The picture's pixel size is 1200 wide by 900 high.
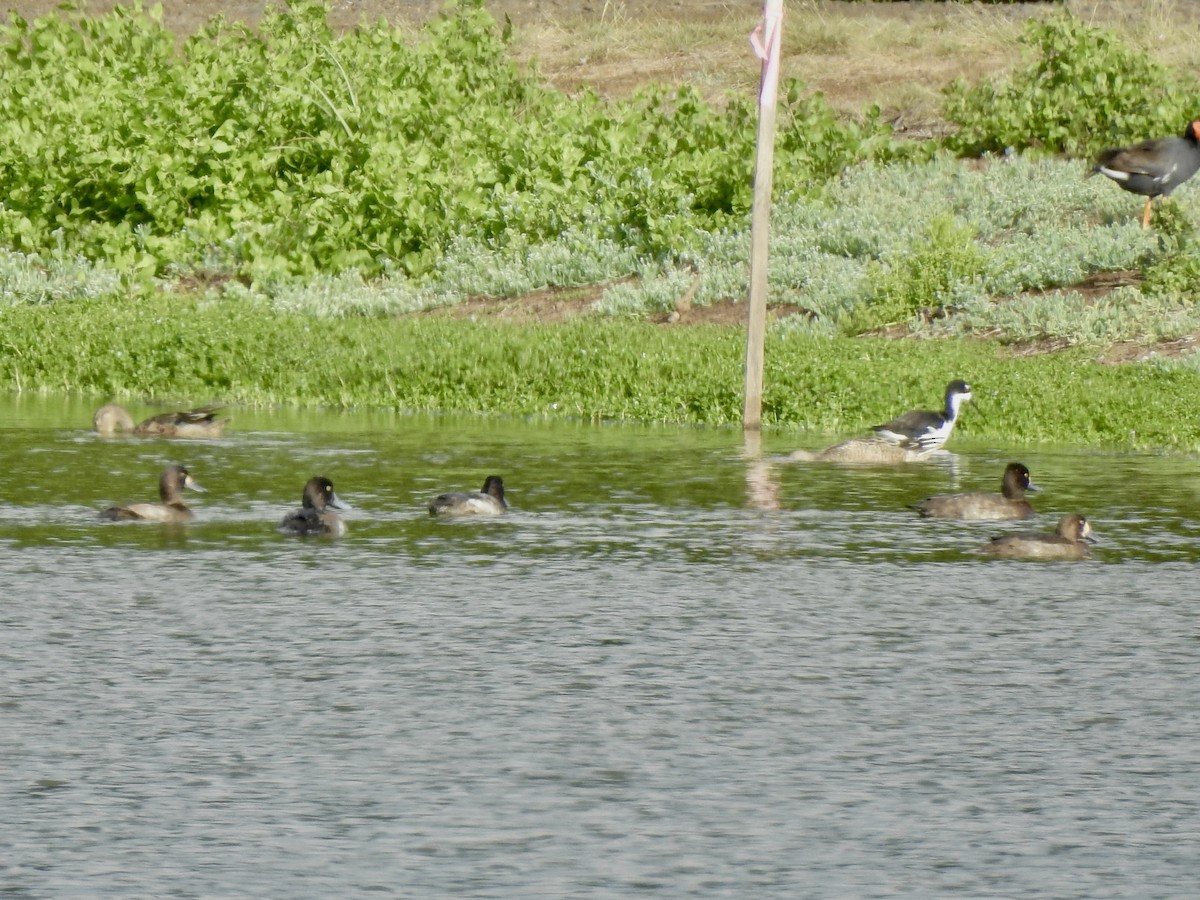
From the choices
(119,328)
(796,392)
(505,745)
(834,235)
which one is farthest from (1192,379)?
(505,745)

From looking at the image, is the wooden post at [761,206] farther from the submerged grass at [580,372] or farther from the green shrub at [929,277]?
the green shrub at [929,277]

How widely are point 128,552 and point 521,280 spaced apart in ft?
50.9

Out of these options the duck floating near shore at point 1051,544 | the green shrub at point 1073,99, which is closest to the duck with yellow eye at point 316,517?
the duck floating near shore at point 1051,544

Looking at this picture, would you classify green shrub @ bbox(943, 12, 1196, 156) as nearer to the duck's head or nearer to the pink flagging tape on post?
the pink flagging tape on post

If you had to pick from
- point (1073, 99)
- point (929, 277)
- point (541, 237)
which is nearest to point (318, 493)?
point (929, 277)

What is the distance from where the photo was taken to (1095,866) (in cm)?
841

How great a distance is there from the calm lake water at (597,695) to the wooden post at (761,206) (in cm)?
368

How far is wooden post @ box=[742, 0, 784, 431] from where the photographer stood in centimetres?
2191

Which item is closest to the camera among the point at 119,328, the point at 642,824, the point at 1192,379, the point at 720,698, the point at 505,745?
the point at 642,824

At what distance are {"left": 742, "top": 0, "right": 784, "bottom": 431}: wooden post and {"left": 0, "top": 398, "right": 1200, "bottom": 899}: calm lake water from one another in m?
3.68

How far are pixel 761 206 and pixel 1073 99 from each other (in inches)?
483

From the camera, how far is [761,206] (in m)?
22.0

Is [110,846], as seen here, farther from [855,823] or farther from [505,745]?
[855,823]

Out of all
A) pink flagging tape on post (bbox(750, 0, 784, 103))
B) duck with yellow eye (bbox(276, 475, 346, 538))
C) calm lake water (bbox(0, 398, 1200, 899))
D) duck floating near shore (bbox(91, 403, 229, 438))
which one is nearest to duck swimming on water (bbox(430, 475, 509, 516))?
calm lake water (bbox(0, 398, 1200, 899))
